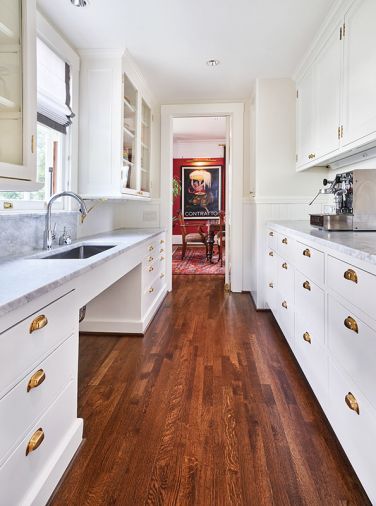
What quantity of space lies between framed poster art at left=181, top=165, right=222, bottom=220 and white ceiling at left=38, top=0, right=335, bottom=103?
5.34 metres

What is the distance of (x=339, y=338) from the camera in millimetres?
1464

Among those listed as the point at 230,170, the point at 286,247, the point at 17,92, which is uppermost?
the point at 230,170

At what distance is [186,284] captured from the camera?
4926 mm

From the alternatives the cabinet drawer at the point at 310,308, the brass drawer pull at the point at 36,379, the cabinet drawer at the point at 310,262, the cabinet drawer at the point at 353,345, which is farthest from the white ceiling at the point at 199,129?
the brass drawer pull at the point at 36,379

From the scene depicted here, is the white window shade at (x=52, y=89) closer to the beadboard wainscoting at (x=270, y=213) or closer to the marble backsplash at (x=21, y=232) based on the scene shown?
the marble backsplash at (x=21, y=232)

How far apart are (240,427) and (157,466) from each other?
45 cm

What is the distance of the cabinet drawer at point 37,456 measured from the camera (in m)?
0.98

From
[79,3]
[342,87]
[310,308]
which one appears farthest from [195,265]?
[79,3]

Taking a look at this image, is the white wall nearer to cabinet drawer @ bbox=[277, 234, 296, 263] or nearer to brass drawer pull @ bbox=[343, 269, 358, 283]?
cabinet drawer @ bbox=[277, 234, 296, 263]

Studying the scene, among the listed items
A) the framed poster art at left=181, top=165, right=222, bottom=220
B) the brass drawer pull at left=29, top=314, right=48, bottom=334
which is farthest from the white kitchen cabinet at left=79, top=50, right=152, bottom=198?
the framed poster art at left=181, top=165, right=222, bottom=220

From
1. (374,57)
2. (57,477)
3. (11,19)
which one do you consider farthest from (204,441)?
(374,57)

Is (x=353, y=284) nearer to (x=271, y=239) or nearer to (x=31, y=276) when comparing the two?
(x=31, y=276)

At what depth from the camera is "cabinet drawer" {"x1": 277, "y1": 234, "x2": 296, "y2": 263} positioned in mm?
2377

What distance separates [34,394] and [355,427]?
1113mm
